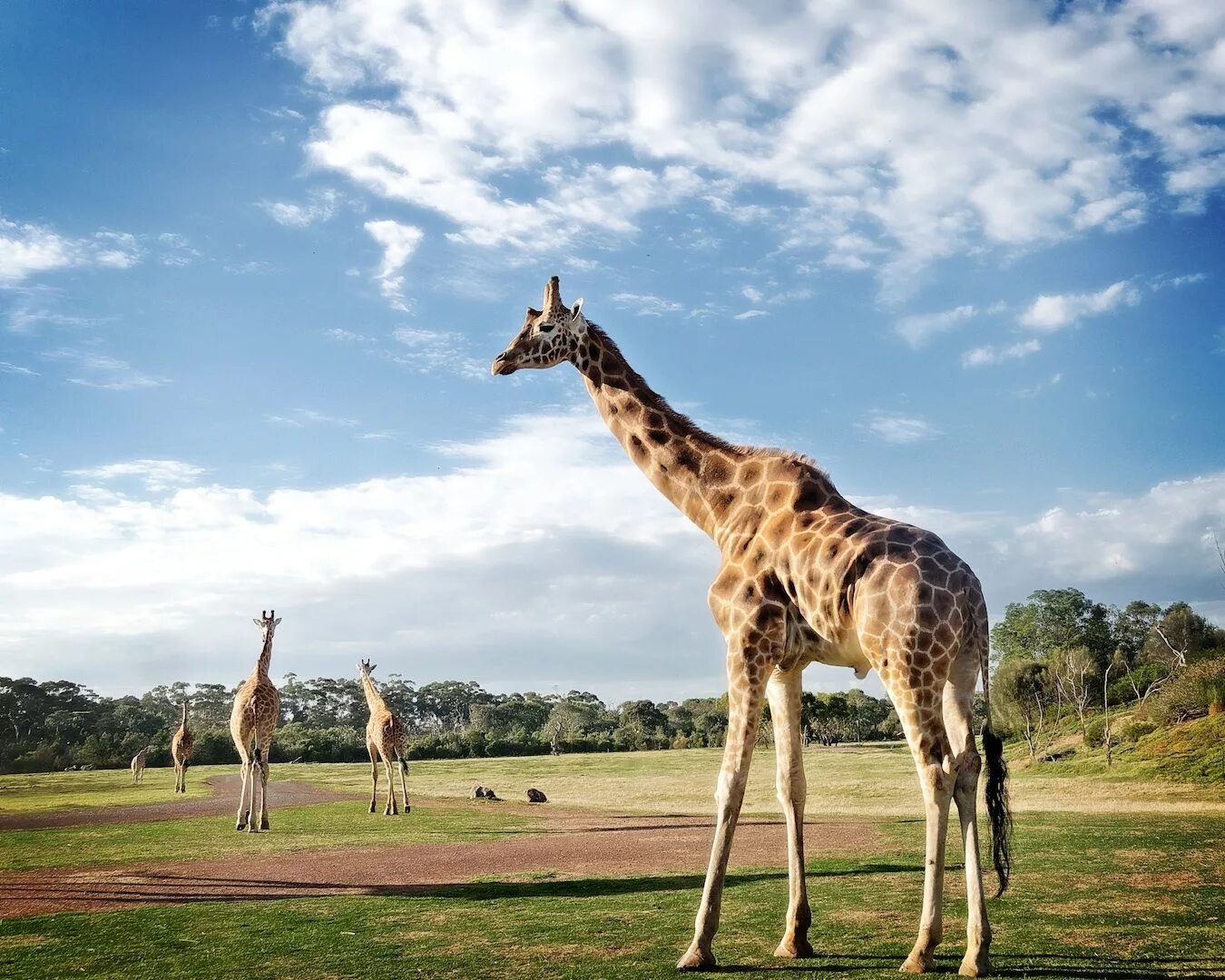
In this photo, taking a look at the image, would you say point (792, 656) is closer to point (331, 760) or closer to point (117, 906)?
point (117, 906)

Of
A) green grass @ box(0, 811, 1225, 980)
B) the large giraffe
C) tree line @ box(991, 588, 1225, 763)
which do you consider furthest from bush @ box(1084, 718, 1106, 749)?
the large giraffe

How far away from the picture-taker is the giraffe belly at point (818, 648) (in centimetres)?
772

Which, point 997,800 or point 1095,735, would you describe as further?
point 1095,735

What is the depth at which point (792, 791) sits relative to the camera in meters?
8.11

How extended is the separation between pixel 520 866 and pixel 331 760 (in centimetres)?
5341

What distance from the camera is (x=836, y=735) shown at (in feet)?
258

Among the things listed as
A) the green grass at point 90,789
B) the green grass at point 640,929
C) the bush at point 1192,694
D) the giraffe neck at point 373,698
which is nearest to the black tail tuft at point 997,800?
the green grass at point 640,929

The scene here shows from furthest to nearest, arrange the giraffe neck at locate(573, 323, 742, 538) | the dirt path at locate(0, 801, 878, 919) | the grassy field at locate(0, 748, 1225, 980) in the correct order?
the dirt path at locate(0, 801, 878, 919)
the giraffe neck at locate(573, 323, 742, 538)
the grassy field at locate(0, 748, 1225, 980)

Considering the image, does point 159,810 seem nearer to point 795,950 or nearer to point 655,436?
point 655,436

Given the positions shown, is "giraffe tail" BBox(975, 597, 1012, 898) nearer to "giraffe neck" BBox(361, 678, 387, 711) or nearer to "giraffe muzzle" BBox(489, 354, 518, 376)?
"giraffe muzzle" BBox(489, 354, 518, 376)

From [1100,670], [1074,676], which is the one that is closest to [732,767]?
[1074,676]

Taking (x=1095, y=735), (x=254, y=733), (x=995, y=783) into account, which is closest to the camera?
(x=995, y=783)

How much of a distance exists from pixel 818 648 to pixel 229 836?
693 inches

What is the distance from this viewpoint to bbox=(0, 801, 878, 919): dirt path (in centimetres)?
1287
